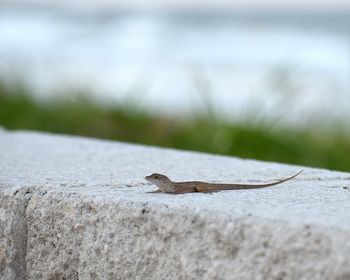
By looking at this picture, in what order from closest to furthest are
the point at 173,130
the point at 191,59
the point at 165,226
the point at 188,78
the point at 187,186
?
the point at 165,226
the point at 187,186
the point at 173,130
the point at 188,78
the point at 191,59

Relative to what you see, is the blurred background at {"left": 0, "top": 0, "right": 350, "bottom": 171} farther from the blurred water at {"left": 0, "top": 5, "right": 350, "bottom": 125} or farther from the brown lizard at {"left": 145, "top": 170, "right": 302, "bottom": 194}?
the brown lizard at {"left": 145, "top": 170, "right": 302, "bottom": 194}

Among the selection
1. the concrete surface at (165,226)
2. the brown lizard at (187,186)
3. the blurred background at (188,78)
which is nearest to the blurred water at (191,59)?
the blurred background at (188,78)

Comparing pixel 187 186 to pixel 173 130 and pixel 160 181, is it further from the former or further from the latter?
pixel 173 130

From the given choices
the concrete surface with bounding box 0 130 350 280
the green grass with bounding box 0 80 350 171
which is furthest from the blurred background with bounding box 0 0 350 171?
the concrete surface with bounding box 0 130 350 280

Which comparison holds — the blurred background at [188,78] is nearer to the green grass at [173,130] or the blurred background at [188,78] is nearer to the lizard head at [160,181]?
the green grass at [173,130]

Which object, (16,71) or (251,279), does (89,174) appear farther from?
(16,71)

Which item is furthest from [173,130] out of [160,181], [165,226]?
[165,226]

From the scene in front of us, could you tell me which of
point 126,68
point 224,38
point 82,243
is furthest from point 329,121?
point 224,38
